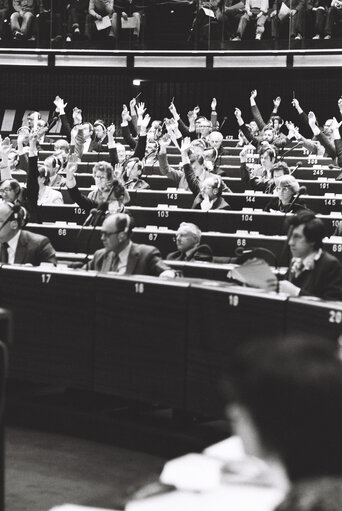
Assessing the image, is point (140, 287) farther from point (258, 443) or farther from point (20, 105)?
point (20, 105)

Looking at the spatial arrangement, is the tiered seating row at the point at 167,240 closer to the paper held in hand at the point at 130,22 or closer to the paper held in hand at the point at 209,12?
the paper held in hand at the point at 209,12

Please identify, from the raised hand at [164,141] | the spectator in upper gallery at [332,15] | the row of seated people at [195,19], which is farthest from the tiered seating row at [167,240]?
the row of seated people at [195,19]

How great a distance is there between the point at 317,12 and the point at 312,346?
15.8 meters

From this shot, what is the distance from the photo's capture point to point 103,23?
17.7 m

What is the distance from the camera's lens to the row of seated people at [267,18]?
53.7 ft

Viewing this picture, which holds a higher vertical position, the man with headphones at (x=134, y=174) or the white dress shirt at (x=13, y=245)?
the man with headphones at (x=134, y=174)

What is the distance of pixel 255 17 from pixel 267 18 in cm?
22

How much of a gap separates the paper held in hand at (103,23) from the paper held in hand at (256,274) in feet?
45.0

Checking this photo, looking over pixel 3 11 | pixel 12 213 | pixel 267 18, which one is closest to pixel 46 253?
pixel 12 213

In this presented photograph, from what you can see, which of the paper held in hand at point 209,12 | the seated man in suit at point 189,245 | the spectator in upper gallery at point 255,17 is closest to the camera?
the seated man in suit at point 189,245

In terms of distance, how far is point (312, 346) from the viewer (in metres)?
1.28

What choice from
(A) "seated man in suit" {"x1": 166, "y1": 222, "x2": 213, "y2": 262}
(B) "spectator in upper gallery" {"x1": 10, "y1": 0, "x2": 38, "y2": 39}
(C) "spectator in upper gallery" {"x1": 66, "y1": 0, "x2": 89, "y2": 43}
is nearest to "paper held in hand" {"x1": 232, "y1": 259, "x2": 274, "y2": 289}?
(A) "seated man in suit" {"x1": 166, "y1": 222, "x2": 213, "y2": 262}

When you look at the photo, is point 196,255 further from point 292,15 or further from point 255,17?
point 255,17

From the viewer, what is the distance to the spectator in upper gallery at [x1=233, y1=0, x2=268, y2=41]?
55.4 ft
